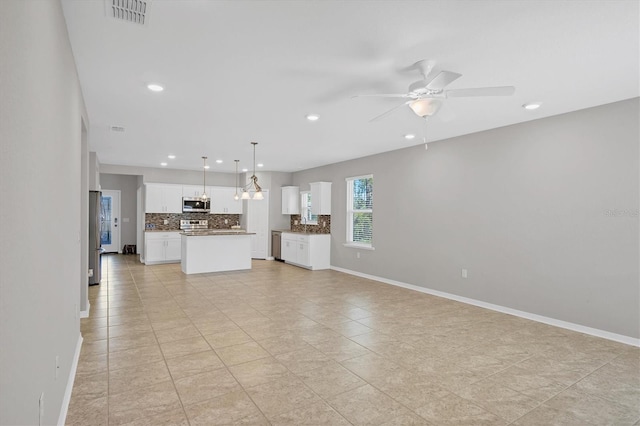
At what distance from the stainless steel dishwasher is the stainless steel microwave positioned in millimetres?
2071

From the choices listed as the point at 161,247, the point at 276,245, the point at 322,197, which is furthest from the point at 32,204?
the point at 276,245

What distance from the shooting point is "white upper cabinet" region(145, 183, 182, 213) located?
30.9 feet

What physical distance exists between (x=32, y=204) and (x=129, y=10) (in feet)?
4.57

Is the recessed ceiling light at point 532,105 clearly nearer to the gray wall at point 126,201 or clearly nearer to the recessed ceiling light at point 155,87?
the recessed ceiling light at point 155,87

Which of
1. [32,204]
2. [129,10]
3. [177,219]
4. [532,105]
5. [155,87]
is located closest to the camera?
[32,204]

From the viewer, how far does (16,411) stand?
4.03 ft

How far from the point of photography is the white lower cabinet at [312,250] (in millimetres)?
8445

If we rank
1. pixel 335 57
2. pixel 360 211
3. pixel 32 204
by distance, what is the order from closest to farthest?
1. pixel 32 204
2. pixel 335 57
3. pixel 360 211

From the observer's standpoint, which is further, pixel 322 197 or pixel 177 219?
pixel 177 219

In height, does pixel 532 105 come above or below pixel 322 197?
above

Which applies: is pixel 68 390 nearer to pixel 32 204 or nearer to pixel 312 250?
pixel 32 204

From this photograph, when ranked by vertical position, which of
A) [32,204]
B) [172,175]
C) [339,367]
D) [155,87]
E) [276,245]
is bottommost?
[339,367]

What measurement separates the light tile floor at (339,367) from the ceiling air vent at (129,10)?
2.62m

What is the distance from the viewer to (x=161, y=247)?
918cm
